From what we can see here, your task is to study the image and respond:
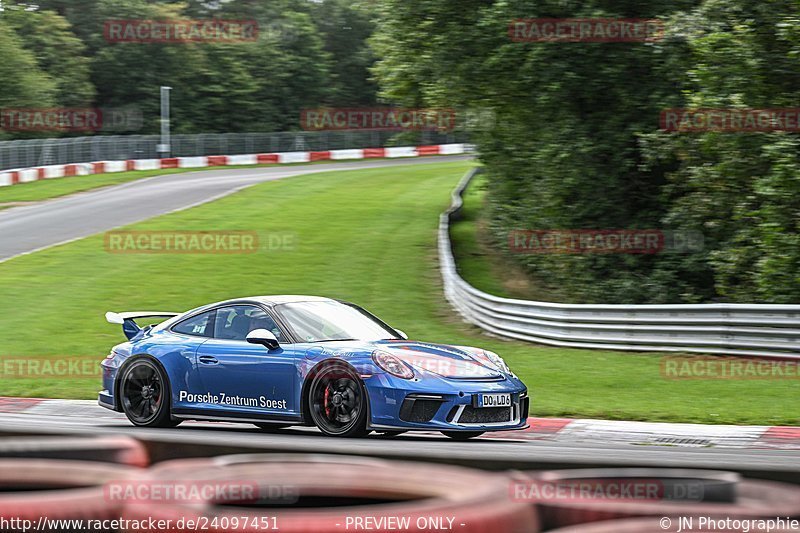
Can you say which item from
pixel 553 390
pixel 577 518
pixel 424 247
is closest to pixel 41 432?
pixel 577 518

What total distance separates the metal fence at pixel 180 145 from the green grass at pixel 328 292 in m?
12.2

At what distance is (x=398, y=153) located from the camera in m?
66.7

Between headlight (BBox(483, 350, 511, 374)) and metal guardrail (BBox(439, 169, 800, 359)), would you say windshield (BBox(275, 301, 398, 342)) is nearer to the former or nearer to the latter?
headlight (BBox(483, 350, 511, 374))

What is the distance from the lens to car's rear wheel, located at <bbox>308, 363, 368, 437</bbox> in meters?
8.91

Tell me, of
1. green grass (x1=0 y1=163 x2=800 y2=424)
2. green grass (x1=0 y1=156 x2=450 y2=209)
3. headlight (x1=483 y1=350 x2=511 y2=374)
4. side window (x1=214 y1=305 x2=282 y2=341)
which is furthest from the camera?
green grass (x1=0 y1=156 x2=450 y2=209)

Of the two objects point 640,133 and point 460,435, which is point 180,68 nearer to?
point 640,133

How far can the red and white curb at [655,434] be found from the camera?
31.9 ft

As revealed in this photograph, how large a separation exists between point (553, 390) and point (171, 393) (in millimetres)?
5294

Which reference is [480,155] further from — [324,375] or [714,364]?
[324,375]

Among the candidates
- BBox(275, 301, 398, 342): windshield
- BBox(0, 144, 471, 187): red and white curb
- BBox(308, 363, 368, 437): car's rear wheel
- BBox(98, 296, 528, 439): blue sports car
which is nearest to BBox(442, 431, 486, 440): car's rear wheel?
BBox(98, 296, 528, 439): blue sports car

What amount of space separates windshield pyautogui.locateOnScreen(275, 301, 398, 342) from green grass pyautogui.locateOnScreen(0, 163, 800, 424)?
104 inches

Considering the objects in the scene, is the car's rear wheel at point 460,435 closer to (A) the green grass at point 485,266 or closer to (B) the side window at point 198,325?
(B) the side window at point 198,325

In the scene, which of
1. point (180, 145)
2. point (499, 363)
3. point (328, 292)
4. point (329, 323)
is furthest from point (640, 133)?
point (180, 145)

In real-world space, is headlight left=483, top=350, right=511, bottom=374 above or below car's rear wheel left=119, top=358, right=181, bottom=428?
Result: above
